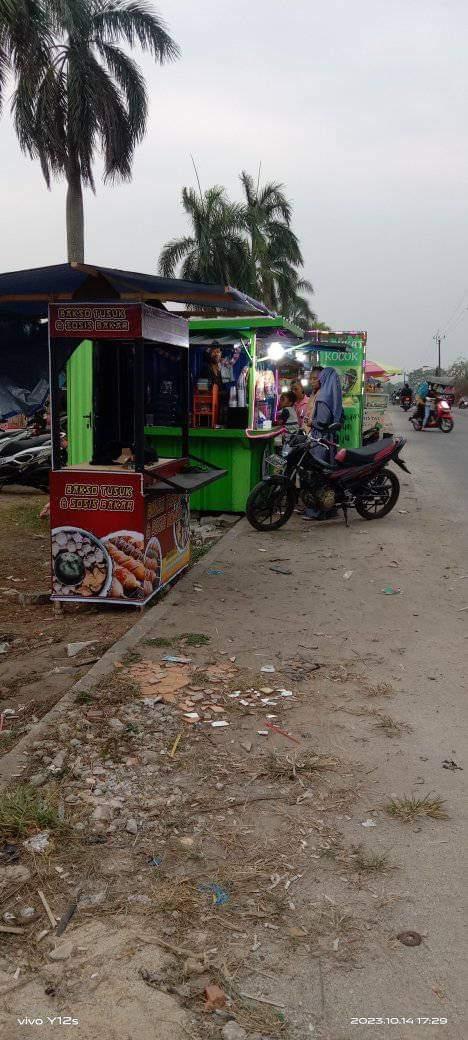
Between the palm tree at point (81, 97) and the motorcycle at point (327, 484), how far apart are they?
14687mm

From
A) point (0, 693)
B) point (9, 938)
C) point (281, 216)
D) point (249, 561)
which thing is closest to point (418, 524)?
point (249, 561)

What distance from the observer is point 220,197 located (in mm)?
36781

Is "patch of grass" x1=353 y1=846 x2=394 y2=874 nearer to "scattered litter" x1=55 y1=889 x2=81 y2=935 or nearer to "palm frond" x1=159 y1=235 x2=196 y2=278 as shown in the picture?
"scattered litter" x1=55 y1=889 x2=81 y2=935

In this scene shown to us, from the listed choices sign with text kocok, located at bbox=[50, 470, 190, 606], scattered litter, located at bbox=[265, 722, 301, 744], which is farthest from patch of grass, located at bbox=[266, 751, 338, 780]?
sign with text kocok, located at bbox=[50, 470, 190, 606]

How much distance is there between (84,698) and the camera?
4.36 m

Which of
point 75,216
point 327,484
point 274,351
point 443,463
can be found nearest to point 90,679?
point 327,484

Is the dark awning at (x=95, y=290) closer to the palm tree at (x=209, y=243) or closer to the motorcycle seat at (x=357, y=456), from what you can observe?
the motorcycle seat at (x=357, y=456)

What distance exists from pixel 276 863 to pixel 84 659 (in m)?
2.50

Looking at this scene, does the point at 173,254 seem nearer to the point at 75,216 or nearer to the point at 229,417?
the point at 75,216

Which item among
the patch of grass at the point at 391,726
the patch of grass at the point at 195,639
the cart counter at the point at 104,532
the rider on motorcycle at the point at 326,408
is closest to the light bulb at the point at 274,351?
the rider on motorcycle at the point at 326,408

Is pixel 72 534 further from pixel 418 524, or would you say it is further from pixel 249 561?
pixel 418 524

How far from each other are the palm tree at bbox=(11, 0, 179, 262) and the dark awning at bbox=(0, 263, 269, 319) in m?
15.9

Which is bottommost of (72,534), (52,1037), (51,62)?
(52,1037)

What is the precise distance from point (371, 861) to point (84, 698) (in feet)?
6.43
